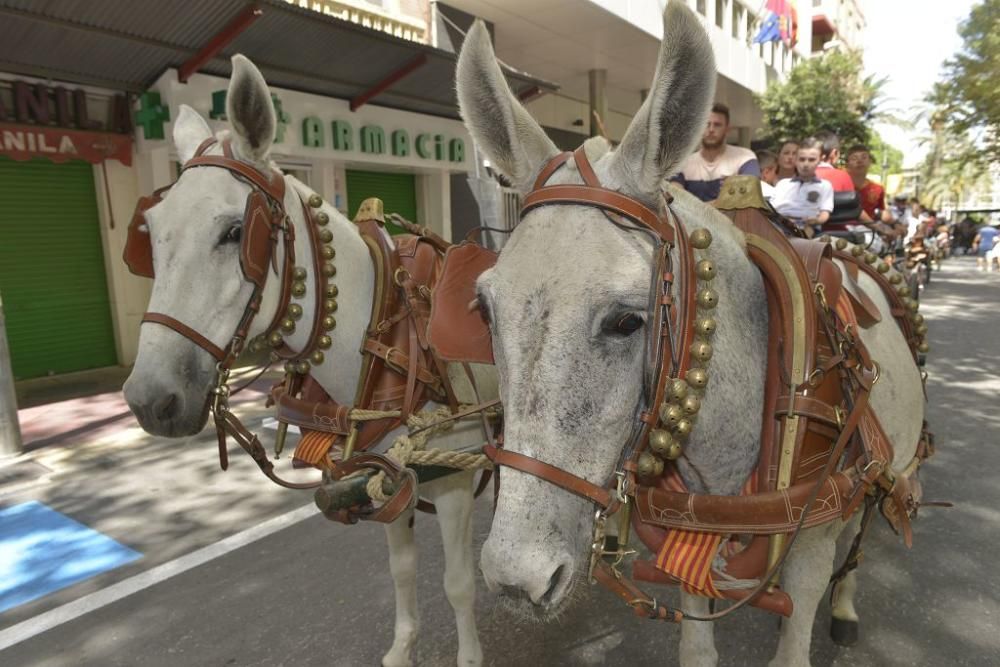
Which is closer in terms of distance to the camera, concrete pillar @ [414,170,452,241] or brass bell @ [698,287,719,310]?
brass bell @ [698,287,719,310]

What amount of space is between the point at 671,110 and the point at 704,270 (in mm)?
347

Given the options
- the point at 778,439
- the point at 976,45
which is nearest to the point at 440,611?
the point at 778,439

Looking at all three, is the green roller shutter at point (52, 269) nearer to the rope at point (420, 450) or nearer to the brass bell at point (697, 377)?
the rope at point (420, 450)

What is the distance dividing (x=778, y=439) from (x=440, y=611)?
88.8 inches

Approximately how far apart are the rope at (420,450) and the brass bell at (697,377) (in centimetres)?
101

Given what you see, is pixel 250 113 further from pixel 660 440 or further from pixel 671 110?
pixel 660 440

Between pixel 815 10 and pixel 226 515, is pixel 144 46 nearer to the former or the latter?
pixel 226 515

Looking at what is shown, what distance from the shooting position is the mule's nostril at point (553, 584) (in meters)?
1.20

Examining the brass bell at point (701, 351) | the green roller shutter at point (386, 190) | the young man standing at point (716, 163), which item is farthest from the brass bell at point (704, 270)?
the green roller shutter at point (386, 190)

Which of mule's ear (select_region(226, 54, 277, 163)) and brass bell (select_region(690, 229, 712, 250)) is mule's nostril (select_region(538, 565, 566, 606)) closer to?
brass bell (select_region(690, 229, 712, 250))

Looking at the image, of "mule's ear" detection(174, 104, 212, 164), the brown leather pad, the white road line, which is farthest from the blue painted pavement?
the brown leather pad

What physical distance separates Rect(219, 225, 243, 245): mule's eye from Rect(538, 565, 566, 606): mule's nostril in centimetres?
144

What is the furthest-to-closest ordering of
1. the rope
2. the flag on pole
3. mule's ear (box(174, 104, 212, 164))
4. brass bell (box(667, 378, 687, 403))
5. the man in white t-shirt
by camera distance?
the flag on pole < the man in white t-shirt < mule's ear (box(174, 104, 212, 164)) < the rope < brass bell (box(667, 378, 687, 403))

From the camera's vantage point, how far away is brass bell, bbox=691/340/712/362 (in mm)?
1337
